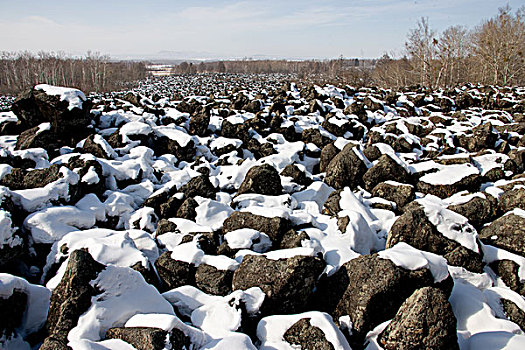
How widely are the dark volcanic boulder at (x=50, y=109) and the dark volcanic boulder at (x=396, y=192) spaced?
961 centimetres

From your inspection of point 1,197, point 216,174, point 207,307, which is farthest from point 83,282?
point 216,174

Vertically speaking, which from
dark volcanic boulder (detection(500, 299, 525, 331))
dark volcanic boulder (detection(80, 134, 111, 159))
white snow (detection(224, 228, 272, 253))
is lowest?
dark volcanic boulder (detection(500, 299, 525, 331))

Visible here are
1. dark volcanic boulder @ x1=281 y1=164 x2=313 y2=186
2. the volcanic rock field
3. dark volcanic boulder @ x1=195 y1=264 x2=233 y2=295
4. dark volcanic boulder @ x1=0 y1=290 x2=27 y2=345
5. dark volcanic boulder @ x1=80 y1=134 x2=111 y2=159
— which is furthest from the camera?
dark volcanic boulder @ x1=80 y1=134 x2=111 y2=159

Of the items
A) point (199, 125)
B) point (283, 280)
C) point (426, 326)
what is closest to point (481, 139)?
point (426, 326)

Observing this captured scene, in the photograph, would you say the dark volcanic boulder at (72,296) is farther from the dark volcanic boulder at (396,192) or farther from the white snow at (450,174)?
the white snow at (450,174)

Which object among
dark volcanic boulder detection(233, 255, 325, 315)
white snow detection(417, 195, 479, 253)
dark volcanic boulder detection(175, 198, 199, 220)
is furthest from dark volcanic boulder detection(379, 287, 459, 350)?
dark volcanic boulder detection(175, 198, 199, 220)

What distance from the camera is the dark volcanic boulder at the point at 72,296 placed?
3.86 m

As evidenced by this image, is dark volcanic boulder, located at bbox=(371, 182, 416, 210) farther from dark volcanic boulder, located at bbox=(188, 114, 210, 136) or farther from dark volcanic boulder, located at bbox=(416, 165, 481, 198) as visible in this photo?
dark volcanic boulder, located at bbox=(188, 114, 210, 136)

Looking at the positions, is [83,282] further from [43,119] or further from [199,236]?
[43,119]

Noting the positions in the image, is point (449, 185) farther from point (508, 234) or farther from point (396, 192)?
point (508, 234)

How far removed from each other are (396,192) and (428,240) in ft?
8.85

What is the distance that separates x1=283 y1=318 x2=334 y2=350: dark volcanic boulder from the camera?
3.78m

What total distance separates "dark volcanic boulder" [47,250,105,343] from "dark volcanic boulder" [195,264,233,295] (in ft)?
5.29

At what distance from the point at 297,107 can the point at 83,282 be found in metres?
14.8
